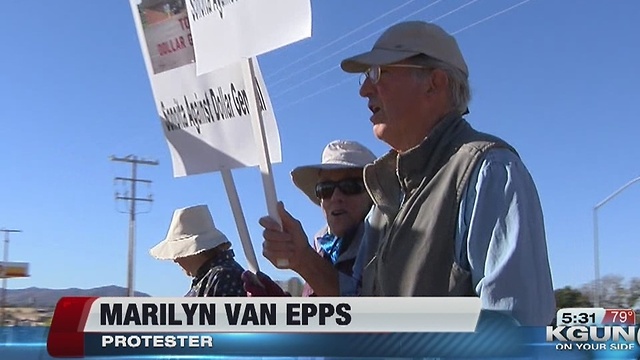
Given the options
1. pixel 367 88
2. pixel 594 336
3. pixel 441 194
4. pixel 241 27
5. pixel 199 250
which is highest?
pixel 241 27


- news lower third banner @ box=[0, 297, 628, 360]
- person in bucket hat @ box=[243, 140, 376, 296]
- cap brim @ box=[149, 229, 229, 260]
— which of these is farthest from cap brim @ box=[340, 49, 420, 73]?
cap brim @ box=[149, 229, 229, 260]

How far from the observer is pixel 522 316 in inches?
63.6

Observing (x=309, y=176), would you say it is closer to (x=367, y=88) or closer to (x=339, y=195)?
(x=339, y=195)

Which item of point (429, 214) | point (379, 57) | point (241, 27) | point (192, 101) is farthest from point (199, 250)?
point (429, 214)

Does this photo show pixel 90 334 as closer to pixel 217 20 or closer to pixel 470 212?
pixel 470 212

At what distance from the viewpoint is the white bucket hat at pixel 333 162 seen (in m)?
3.19

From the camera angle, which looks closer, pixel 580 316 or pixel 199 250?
pixel 580 316

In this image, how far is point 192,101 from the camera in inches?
107

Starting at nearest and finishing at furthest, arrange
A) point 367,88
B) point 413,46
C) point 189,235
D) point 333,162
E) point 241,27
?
point 413,46 < point 367,88 < point 241,27 < point 333,162 < point 189,235

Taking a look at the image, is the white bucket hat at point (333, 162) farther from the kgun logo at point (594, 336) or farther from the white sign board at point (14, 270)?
the white sign board at point (14, 270)

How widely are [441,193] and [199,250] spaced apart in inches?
85.5

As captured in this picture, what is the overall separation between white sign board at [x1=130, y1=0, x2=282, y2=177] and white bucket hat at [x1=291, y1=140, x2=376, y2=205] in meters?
0.60

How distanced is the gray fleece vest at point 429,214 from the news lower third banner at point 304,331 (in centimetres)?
15

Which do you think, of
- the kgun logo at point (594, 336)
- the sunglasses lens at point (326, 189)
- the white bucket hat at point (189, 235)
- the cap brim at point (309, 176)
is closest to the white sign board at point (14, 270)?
the white bucket hat at point (189, 235)
